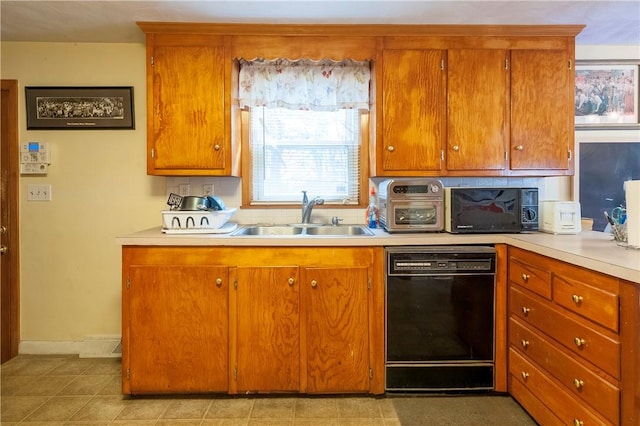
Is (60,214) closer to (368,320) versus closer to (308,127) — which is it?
(308,127)

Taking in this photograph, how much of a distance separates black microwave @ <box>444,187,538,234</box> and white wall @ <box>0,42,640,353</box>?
0.54m

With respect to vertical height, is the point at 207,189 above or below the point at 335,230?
above

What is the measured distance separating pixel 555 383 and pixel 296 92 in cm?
216

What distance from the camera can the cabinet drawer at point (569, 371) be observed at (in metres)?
1.38

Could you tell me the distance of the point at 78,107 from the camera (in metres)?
2.72

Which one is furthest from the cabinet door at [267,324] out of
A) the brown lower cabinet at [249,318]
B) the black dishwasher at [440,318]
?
the black dishwasher at [440,318]

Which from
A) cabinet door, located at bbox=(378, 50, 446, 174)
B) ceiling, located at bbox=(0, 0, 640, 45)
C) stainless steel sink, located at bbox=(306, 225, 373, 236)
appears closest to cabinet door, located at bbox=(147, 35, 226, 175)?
ceiling, located at bbox=(0, 0, 640, 45)

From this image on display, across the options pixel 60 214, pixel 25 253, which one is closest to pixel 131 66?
pixel 60 214

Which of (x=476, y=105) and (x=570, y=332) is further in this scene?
(x=476, y=105)

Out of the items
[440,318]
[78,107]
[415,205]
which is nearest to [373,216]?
[415,205]

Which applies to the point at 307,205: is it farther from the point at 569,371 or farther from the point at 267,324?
the point at 569,371

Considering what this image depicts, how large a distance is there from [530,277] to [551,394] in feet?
1.71

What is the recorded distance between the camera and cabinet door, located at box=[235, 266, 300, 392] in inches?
82.2

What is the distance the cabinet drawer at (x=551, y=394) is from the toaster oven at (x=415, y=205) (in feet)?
2.69
